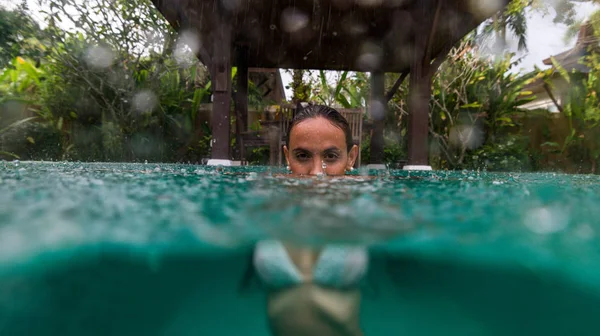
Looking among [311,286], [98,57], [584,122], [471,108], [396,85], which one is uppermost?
[98,57]

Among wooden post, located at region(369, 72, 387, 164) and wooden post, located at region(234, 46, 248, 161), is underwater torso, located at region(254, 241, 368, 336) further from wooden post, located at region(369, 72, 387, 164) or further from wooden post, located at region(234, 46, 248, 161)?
wooden post, located at region(369, 72, 387, 164)

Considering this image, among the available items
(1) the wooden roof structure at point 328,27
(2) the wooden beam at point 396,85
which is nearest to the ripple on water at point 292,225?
(1) the wooden roof structure at point 328,27

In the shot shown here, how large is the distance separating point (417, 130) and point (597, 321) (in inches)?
231

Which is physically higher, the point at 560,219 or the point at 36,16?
the point at 36,16

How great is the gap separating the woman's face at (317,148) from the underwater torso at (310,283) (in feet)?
5.43

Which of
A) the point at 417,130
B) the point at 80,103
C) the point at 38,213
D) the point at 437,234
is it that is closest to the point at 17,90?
the point at 80,103

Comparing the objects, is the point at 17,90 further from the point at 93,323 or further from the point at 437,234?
the point at 437,234

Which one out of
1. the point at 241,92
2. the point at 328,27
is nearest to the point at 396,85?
the point at 328,27

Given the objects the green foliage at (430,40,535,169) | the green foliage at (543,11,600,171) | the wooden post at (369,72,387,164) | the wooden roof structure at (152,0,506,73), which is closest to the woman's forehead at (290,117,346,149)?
the wooden roof structure at (152,0,506,73)

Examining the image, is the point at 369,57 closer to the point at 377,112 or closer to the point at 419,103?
the point at 377,112

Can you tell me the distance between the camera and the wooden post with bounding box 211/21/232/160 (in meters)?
6.20

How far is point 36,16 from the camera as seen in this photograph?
927 cm

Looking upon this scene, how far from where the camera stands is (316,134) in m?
2.62

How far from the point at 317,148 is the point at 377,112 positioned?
6440 millimetres
